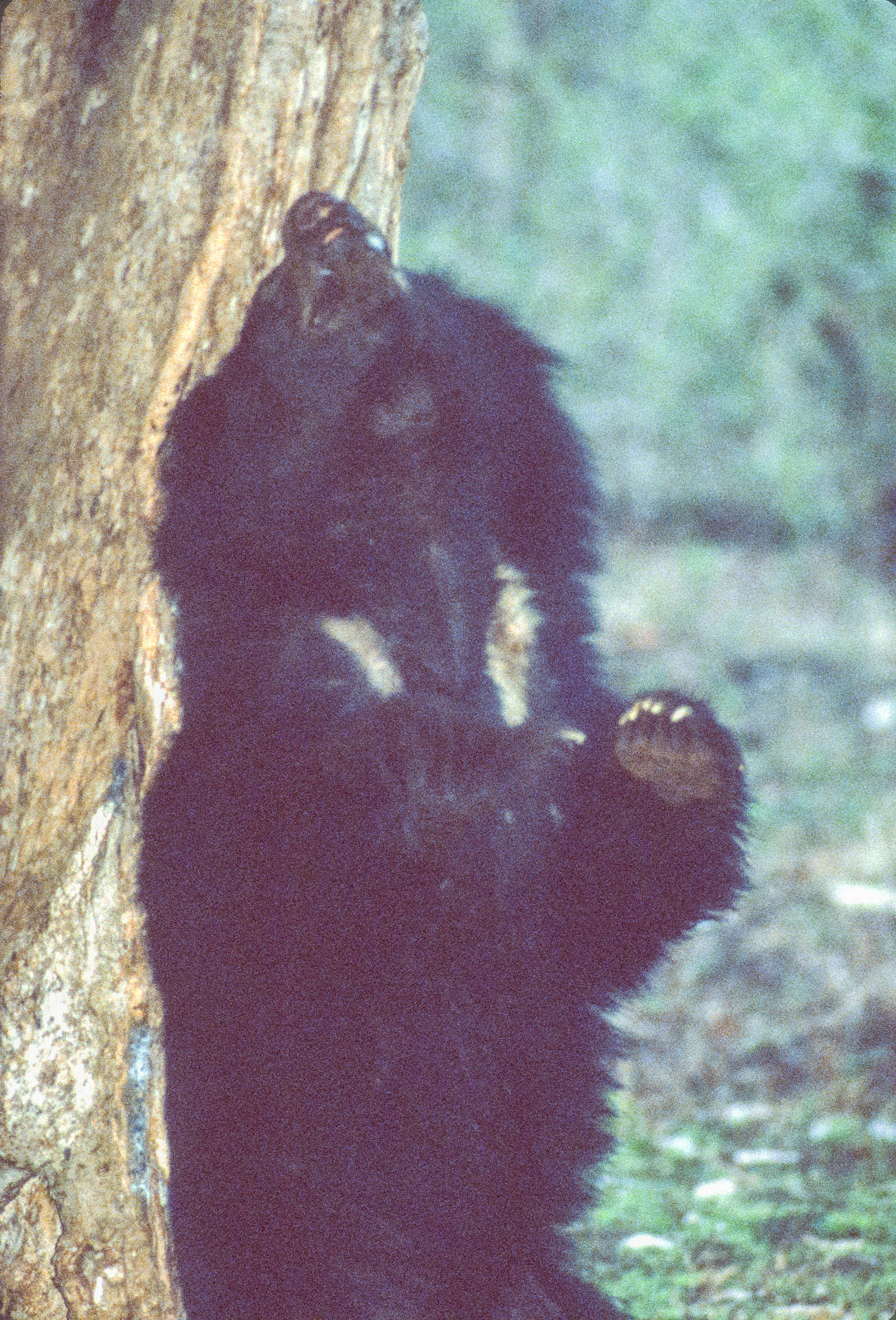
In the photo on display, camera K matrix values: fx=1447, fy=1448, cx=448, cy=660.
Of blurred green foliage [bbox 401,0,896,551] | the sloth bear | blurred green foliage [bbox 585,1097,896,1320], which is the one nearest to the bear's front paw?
the sloth bear

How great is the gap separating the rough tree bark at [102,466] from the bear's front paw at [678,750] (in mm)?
773

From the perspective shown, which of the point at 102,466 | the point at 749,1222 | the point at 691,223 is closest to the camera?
the point at 102,466

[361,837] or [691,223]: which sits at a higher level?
[691,223]

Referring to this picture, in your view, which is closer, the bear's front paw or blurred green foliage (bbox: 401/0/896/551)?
the bear's front paw

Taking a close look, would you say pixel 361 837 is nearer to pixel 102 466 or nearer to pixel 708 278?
pixel 102 466

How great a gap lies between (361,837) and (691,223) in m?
6.46

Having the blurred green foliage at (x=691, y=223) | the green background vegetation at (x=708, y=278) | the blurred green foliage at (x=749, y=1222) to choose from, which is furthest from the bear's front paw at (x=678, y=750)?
the blurred green foliage at (x=691, y=223)

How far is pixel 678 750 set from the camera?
94.5 inches

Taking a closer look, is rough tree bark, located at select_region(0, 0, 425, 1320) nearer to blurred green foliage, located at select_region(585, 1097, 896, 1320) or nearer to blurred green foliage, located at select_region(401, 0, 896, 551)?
blurred green foliage, located at select_region(585, 1097, 896, 1320)

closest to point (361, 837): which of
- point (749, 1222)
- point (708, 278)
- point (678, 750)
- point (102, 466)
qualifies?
point (678, 750)

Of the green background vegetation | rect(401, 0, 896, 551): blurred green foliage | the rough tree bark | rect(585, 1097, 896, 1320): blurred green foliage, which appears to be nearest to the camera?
the rough tree bark

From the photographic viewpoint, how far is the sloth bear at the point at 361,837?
7.82 feet

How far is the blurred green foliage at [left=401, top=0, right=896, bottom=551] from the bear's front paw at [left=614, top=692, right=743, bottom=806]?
18.5 feet

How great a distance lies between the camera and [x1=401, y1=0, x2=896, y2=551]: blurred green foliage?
787cm
